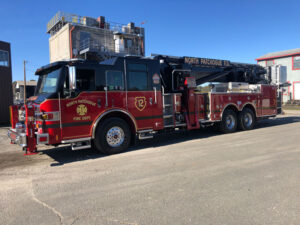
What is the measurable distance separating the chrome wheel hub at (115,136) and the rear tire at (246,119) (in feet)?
19.9

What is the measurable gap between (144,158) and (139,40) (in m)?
33.7

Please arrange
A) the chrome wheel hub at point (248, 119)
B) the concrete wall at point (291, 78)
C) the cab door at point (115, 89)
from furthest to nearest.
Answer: the concrete wall at point (291, 78), the chrome wheel hub at point (248, 119), the cab door at point (115, 89)

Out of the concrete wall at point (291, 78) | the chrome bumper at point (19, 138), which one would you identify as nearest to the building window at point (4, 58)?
the chrome bumper at point (19, 138)

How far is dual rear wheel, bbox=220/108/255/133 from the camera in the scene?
399 inches

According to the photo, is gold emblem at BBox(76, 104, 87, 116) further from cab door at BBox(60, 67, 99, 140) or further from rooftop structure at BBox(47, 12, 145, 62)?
rooftop structure at BBox(47, 12, 145, 62)

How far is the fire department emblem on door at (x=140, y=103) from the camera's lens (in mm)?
7371

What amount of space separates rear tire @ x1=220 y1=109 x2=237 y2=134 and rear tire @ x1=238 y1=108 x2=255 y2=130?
0.33 m

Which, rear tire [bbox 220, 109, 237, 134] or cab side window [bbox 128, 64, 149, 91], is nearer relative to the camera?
cab side window [bbox 128, 64, 149, 91]

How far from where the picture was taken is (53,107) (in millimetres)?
5930

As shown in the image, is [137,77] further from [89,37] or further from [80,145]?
[89,37]

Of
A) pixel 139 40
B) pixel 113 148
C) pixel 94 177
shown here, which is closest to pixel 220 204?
pixel 94 177

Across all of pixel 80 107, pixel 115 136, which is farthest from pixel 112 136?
pixel 80 107

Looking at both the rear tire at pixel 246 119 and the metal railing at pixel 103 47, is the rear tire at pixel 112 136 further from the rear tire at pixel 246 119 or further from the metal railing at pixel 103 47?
the metal railing at pixel 103 47

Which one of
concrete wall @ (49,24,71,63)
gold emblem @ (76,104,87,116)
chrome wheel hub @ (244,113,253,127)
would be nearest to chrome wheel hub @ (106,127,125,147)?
gold emblem @ (76,104,87,116)
